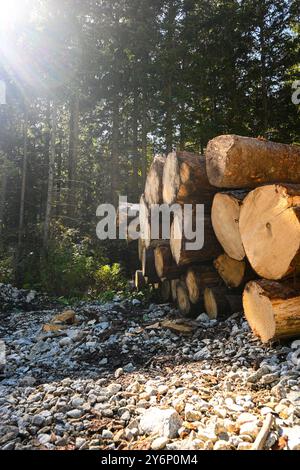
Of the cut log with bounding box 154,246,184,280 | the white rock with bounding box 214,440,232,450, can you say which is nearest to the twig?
the white rock with bounding box 214,440,232,450

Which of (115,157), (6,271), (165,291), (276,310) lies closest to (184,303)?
(165,291)

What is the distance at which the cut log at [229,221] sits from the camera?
13.4 ft

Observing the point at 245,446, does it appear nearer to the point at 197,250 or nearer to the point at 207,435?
the point at 207,435

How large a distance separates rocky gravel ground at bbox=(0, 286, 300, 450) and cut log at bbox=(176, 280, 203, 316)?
245mm

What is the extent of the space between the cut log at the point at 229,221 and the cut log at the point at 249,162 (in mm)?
176

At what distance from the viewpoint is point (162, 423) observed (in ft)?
7.82

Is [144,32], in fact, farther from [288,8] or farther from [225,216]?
[225,216]

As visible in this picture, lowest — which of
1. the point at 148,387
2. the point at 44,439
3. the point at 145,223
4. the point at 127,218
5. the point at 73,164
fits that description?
the point at 44,439

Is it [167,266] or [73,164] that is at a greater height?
[73,164]

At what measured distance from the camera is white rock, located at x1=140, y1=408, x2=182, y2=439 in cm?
232

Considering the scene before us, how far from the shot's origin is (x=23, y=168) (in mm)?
13867

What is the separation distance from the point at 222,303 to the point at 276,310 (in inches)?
53.7

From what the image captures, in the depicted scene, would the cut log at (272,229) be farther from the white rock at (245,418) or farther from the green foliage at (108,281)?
the green foliage at (108,281)
